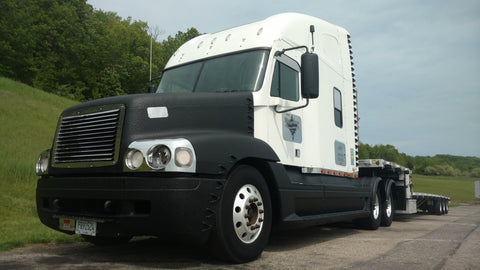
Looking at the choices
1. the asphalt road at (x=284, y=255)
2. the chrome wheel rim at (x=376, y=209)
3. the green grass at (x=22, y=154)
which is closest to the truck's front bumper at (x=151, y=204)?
the asphalt road at (x=284, y=255)

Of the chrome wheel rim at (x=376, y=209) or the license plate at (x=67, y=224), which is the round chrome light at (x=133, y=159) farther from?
the chrome wheel rim at (x=376, y=209)

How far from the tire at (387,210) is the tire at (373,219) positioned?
0.29 meters

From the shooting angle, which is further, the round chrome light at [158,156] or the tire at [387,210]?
the tire at [387,210]

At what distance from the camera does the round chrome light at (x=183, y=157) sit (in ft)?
13.3

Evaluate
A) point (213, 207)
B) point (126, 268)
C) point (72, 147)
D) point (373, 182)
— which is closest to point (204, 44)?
point (72, 147)

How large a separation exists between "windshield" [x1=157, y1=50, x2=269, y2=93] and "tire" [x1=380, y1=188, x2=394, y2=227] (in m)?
5.59

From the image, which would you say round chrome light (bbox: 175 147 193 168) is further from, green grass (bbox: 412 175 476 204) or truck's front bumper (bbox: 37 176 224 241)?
green grass (bbox: 412 175 476 204)

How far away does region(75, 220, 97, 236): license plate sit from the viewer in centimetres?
430

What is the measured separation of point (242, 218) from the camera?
459cm

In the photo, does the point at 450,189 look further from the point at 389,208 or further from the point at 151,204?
the point at 151,204

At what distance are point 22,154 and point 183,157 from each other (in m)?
13.9

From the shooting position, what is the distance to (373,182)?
910 cm

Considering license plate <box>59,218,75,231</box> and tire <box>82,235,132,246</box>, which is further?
tire <box>82,235,132,246</box>

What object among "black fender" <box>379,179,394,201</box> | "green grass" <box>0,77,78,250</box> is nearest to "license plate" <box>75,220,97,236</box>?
"green grass" <box>0,77,78,250</box>
